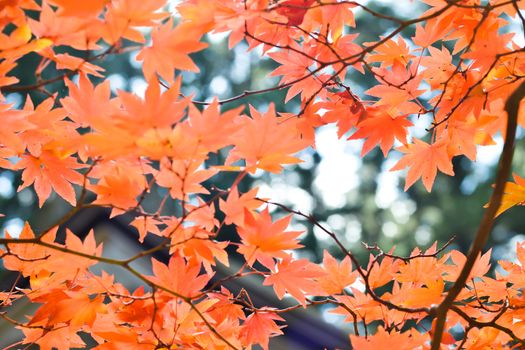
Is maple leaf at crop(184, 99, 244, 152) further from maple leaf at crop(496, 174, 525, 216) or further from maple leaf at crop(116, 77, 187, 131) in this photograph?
maple leaf at crop(496, 174, 525, 216)

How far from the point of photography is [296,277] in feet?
3.60

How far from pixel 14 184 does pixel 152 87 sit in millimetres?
11063

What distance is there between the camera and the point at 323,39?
1269 mm

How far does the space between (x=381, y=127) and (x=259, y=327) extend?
48 cm

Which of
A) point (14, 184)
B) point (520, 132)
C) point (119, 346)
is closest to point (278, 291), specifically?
point (119, 346)

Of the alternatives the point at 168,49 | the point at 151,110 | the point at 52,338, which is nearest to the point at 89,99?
the point at 168,49

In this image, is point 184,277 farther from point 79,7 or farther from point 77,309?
point 79,7

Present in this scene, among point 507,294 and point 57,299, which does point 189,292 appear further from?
point 507,294

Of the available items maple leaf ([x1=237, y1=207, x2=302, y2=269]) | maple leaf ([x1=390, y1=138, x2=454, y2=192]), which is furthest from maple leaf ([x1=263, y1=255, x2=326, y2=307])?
maple leaf ([x1=390, y1=138, x2=454, y2=192])

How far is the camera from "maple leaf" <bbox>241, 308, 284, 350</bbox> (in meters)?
1.23

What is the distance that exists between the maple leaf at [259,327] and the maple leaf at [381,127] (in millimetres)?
383

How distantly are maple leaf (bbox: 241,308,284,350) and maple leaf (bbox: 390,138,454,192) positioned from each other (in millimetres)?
396

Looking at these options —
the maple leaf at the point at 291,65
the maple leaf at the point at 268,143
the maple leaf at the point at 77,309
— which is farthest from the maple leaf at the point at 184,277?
the maple leaf at the point at 291,65

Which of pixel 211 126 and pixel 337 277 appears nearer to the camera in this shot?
pixel 211 126
